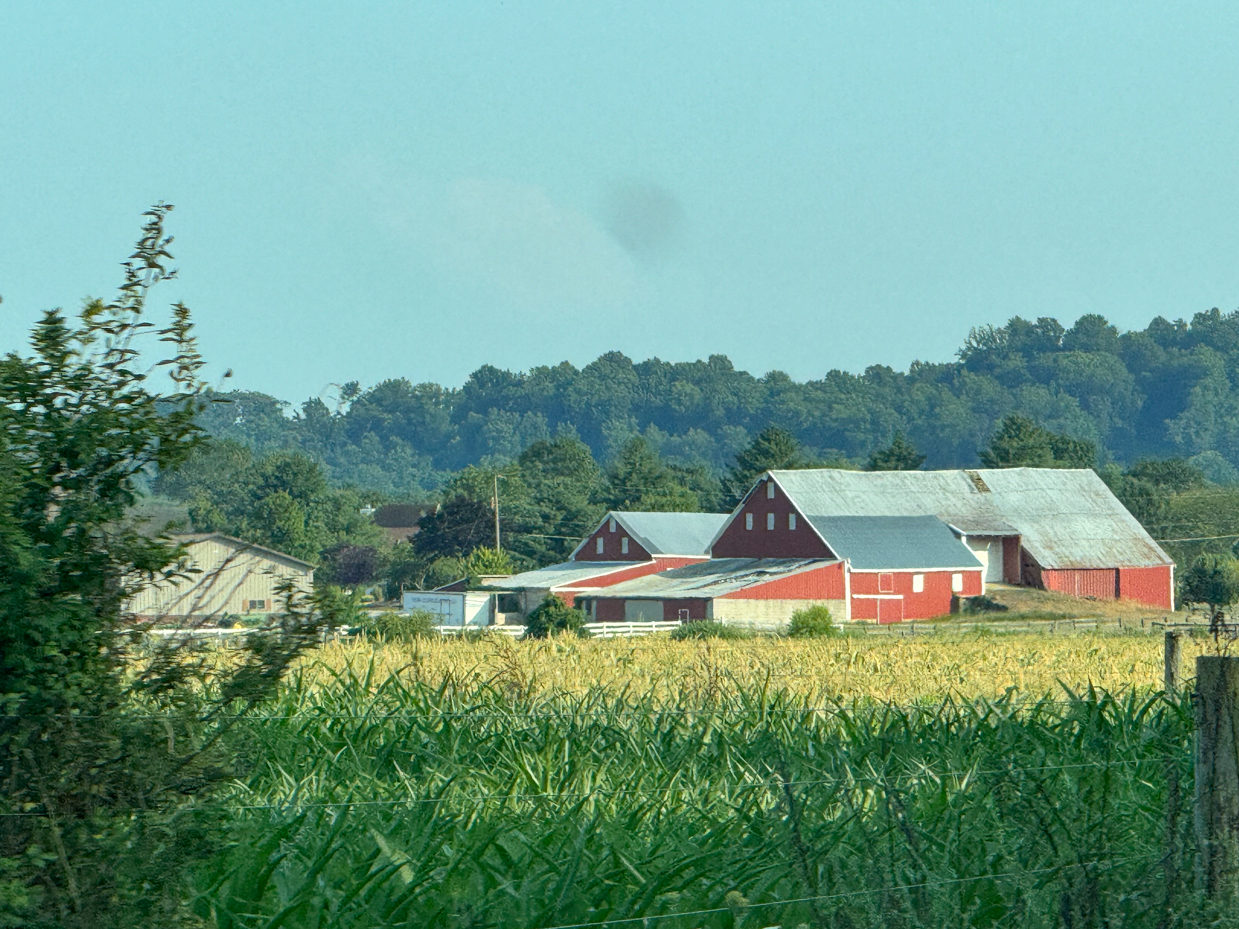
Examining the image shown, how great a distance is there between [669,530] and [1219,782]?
2640 inches

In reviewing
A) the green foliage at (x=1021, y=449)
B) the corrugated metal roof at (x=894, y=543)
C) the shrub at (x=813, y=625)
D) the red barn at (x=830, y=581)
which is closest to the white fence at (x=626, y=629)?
Answer: the shrub at (x=813, y=625)

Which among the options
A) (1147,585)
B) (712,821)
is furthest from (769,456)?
(712,821)

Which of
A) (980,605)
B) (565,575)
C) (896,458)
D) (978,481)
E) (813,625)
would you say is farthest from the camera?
(896,458)

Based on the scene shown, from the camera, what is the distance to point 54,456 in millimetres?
4082

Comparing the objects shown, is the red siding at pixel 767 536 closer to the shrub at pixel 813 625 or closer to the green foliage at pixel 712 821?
the shrub at pixel 813 625

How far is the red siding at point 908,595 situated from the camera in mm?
57938

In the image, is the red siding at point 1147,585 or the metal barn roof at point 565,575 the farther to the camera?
the metal barn roof at point 565,575

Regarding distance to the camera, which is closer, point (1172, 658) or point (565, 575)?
point (1172, 658)

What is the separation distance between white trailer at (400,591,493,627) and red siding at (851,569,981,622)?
15351 millimetres

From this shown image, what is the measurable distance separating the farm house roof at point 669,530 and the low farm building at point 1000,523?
5044mm

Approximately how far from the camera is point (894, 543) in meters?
59.8

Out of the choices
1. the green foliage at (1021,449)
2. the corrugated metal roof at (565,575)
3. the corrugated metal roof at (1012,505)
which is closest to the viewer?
the corrugated metal roof at (1012,505)

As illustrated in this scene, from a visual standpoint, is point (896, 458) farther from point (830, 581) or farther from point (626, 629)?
point (626, 629)

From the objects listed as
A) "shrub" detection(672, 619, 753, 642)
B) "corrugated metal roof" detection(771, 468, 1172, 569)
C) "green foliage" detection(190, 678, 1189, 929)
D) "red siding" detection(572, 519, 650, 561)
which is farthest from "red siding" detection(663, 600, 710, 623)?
"green foliage" detection(190, 678, 1189, 929)
